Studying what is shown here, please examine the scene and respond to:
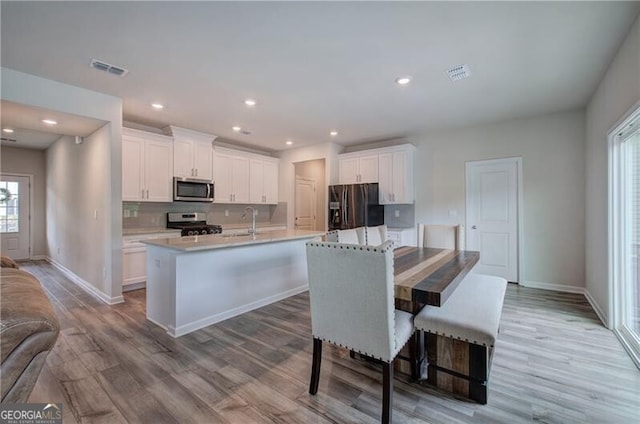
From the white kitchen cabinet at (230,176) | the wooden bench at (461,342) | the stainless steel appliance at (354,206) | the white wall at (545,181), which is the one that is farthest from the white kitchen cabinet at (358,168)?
the wooden bench at (461,342)

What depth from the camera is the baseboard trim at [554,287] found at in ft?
12.9

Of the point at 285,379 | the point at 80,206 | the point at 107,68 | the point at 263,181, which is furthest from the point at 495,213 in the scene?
the point at 80,206

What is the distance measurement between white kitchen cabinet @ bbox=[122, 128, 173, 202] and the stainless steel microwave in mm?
106

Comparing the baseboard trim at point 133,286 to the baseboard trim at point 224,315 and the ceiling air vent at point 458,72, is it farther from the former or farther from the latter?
the ceiling air vent at point 458,72

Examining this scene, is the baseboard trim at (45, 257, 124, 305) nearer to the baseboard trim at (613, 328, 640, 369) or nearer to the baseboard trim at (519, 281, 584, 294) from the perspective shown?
the baseboard trim at (613, 328, 640, 369)

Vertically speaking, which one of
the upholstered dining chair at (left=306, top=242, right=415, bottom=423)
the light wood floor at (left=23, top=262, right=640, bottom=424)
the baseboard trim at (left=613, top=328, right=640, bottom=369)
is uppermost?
the upholstered dining chair at (left=306, top=242, right=415, bottom=423)

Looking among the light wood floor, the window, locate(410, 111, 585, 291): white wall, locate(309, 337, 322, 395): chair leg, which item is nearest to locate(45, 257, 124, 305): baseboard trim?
the light wood floor

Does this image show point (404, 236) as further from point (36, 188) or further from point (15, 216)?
point (15, 216)

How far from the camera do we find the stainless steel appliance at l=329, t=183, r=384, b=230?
5137 millimetres

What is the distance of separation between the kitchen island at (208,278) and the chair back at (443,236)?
5.13ft

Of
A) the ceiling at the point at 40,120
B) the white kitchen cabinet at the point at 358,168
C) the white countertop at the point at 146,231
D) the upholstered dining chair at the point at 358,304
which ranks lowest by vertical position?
the upholstered dining chair at the point at 358,304

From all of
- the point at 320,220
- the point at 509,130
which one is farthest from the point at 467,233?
the point at 320,220

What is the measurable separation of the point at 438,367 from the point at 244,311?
7.08ft

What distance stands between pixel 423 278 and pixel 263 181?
16.1 ft
